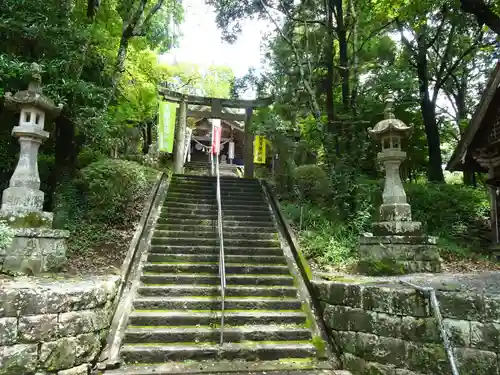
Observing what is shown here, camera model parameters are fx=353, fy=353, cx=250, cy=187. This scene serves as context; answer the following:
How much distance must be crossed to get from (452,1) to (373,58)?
10.0ft

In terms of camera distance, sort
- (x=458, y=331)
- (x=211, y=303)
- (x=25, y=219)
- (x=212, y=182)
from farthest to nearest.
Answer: (x=212, y=182) → (x=211, y=303) → (x=25, y=219) → (x=458, y=331)

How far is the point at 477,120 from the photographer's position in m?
10.0

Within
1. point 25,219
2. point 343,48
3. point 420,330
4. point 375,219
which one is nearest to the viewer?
point 420,330

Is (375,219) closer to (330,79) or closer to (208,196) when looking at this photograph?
(208,196)

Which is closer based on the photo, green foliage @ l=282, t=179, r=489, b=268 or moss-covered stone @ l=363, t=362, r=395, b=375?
moss-covered stone @ l=363, t=362, r=395, b=375

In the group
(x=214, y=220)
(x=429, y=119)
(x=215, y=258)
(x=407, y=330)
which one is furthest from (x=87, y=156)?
(x=429, y=119)

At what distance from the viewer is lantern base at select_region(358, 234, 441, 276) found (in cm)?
630

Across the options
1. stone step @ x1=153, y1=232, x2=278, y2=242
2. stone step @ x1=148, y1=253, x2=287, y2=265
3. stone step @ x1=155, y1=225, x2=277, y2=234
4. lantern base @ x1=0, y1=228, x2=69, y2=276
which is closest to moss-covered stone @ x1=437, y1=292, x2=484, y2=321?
stone step @ x1=148, y1=253, x2=287, y2=265

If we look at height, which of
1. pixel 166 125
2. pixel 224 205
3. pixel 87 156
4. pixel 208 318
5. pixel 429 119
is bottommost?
pixel 208 318

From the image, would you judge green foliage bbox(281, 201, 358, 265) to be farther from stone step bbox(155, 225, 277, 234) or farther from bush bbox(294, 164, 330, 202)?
stone step bbox(155, 225, 277, 234)

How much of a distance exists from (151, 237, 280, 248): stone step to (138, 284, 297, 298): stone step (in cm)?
138

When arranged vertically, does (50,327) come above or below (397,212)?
below

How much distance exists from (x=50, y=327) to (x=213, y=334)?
2.11m

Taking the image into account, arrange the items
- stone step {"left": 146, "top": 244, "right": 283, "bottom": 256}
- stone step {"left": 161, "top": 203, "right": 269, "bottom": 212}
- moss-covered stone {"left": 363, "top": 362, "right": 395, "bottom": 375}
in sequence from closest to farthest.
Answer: moss-covered stone {"left": 363, "top": 362, "right": 395, "bottom": 375} < stone step {"left": 146, "top": 244, "right": 283, "bottom": 256} < stone step {"left": 161, "top": 203, "right": 269, "bottom": 212}
